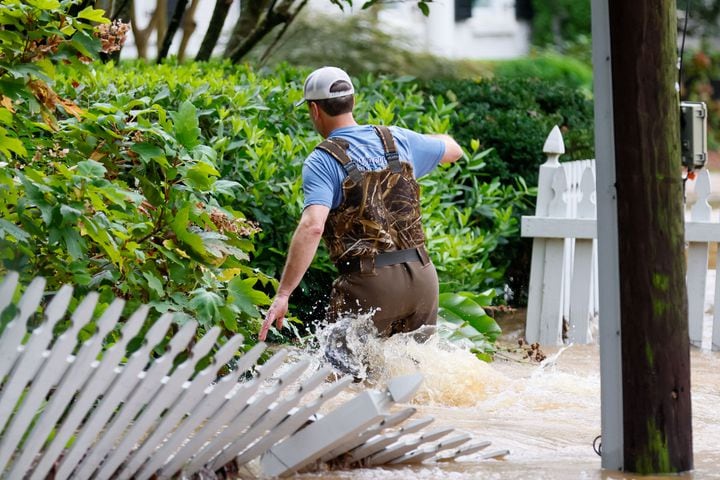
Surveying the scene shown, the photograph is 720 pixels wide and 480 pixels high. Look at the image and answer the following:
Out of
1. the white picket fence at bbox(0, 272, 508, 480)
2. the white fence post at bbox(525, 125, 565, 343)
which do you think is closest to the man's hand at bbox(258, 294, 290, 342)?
the white picket fence at bbox(0, 272, 508, 480)

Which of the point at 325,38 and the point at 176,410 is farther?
the point at 325,38

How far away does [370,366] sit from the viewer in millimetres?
5984

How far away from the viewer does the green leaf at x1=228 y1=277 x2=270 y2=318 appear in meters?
5.27

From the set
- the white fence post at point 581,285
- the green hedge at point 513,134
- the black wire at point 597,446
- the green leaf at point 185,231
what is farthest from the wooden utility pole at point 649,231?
the green hedge at point 513,134

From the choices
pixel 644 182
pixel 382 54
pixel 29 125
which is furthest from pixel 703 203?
pixel 382 54

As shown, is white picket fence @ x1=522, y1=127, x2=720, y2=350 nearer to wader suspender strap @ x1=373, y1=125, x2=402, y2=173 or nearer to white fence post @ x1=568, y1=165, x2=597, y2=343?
white fence post @ x1=568, y1=165, x2=597, y2=343

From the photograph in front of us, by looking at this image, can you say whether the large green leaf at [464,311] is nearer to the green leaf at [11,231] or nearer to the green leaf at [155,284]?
the green leaf at [155,284]

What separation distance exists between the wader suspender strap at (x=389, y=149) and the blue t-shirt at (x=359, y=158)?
0.02 meters

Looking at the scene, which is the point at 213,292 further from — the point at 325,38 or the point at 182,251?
the point at 325,38

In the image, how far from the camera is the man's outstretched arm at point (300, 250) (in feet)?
18.2

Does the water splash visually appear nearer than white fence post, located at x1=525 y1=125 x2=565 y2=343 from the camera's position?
Yes

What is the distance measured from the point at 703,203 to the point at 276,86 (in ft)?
9.31

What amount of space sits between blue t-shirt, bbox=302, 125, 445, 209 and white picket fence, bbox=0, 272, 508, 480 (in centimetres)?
163

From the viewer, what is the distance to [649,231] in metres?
4.39
